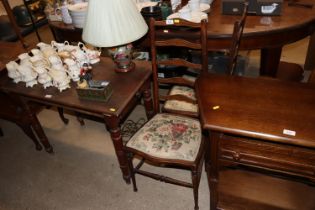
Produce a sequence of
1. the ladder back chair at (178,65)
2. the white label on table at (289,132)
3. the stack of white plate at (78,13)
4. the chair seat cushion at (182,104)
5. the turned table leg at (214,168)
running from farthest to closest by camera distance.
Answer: the stack of white plate at (78,13), the chair seat cushion at (182,104), the ladder back chair at (178,65), the turned table leg at (214,168), the white label on table at (289,132)

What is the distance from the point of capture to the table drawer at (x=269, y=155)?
1.10 meters

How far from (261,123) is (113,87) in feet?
2.98

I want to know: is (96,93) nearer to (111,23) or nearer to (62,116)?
(111,23)

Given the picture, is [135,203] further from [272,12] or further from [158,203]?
[272,12]

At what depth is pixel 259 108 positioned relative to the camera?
3.84 feet

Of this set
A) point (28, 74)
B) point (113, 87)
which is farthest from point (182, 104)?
point (28, 74)

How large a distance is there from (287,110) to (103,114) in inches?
36.7

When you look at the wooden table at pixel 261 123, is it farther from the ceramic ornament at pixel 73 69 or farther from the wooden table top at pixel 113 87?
the ceramic ornament at pixel 73 69

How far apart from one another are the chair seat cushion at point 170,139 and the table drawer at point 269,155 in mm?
275

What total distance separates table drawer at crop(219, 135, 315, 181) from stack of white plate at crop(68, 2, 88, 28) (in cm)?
149

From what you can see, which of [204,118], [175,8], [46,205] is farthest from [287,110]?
[46,205]

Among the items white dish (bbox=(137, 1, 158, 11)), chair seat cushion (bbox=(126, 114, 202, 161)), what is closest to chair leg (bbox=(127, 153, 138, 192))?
chair seat cushion (bbox=(126, 114, 202, 161))

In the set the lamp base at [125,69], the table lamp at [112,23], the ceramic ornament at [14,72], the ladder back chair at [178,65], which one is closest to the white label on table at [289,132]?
the ladder back chair at [178,65]

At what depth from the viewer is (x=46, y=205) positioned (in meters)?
1.83
